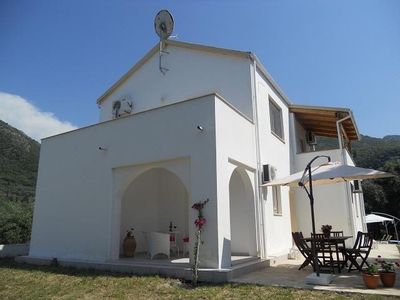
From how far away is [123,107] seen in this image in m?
16.3

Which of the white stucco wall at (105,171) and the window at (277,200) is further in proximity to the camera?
the window at (277,200)

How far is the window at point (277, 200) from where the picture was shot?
43.6ft

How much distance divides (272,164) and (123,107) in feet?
25.5

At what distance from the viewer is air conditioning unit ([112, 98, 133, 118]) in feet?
53.1

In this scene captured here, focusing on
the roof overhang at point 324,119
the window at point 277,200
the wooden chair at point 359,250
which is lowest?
the wooden chair at point 359,250

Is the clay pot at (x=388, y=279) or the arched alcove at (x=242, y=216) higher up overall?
the arched alcove at (x=242, y=216)

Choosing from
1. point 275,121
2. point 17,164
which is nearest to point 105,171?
point 275,121

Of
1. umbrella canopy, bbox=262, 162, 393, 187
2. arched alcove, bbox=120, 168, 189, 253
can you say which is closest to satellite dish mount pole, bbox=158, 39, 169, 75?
arched alcove, bbox=120, 168, 189, 253

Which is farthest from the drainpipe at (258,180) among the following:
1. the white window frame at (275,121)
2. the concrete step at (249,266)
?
the white window frame at (275,121)

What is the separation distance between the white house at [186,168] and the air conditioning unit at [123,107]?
0.17 feet

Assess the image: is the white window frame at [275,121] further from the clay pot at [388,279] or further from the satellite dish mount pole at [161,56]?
the clay pot at [388,279]

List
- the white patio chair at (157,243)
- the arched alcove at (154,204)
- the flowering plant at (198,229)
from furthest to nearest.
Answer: the arched alcove at (154,204), the white patio chair at (157,243), the flowering plant at (198,229)

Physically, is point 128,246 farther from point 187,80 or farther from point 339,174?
point 339,174

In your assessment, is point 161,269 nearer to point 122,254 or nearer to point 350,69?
point 122,254
